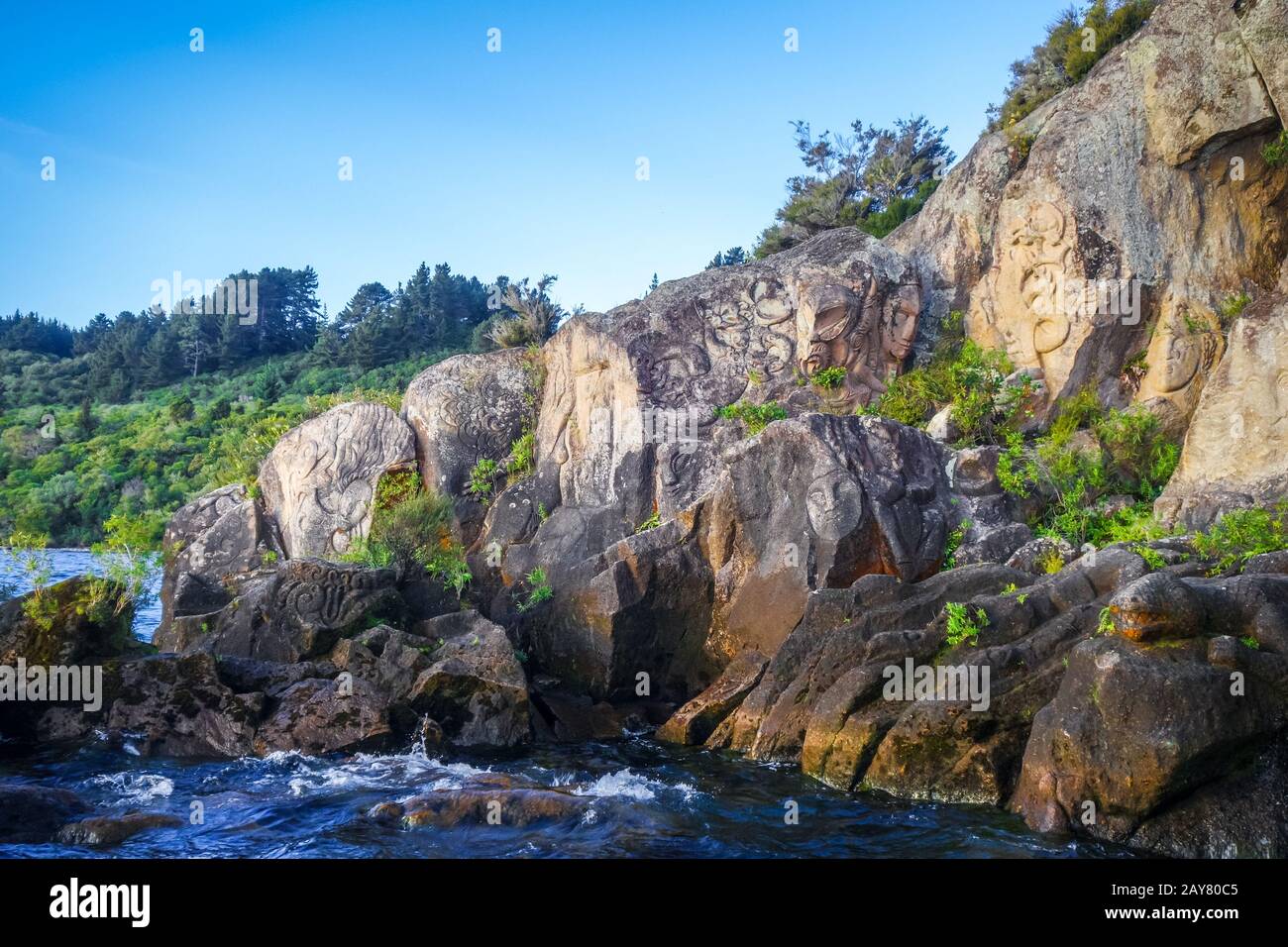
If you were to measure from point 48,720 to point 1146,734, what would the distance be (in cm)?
1277

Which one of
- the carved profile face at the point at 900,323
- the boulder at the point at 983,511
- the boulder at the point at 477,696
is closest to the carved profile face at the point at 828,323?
the carved profile face at the point at 900,323

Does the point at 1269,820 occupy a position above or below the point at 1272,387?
below

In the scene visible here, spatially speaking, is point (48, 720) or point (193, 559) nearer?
point (48, 720)

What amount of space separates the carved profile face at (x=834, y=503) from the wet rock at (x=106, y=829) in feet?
30.8

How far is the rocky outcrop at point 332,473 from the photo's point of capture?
21266 mm

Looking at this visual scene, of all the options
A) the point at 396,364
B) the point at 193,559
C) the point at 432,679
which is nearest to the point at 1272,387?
the point at 432,679

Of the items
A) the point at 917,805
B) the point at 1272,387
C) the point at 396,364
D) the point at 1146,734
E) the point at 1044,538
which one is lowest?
the point at 917,805

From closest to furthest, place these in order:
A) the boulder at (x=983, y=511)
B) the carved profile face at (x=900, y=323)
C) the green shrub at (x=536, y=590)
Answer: the boulder at (x=983, y=511)
the green shrub at (x=536, y=590)
the carved profile face at (x=900, y=323)

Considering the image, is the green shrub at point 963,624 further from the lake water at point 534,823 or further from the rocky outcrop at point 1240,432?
the rocky outcrop at point 1240,432

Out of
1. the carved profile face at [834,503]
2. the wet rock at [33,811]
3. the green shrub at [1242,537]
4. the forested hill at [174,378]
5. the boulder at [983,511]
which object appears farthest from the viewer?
the forested hill at [174,378]

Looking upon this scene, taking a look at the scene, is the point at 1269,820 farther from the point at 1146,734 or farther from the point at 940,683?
the point at 940,683

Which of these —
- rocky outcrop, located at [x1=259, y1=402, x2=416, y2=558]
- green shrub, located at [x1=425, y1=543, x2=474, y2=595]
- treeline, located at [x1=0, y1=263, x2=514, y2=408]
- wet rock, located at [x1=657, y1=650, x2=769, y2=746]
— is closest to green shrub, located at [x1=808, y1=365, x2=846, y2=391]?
wet rock, located at [x1=657, y1=650, x2=769, y2=746]

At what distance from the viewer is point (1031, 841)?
913 centimetres

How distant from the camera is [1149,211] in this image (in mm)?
18594
